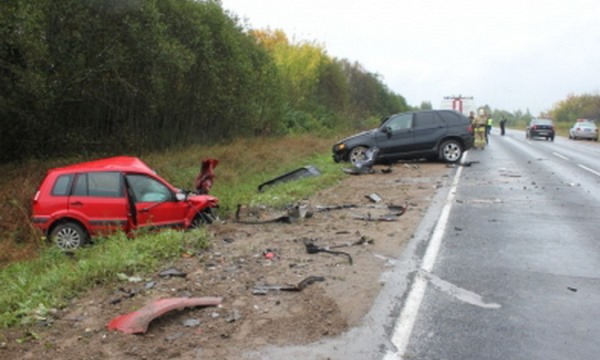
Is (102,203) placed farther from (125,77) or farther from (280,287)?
(125,77)

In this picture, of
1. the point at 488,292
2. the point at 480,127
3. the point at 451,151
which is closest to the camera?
the point at 488,292

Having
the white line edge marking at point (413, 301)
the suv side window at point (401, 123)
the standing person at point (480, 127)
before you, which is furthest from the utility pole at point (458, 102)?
the white line edge marking at point (413, 301)

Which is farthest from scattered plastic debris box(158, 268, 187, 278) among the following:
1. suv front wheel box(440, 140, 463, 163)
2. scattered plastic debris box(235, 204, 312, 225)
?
suv front wheel box(440, 140, 463, 163)

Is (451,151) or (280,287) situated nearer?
(280,287)

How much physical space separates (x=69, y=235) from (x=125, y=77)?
964 centimetres

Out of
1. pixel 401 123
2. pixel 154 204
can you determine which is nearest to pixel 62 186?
pixel 154 204

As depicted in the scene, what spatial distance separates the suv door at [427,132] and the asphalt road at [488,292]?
773 centimetres

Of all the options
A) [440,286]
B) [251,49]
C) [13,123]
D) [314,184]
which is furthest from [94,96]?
[440,286]

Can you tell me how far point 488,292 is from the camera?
205 inches

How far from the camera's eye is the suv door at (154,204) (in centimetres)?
923

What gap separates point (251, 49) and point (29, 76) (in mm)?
17077

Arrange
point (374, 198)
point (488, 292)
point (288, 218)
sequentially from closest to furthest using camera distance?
point (488, 292) < point (288, 218) < point (374, 198)

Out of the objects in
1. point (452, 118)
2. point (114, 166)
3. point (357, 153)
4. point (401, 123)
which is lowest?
point (357, 153)

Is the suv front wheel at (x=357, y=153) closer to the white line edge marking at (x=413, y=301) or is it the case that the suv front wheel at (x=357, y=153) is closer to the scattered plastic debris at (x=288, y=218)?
the scattered plastic debris at (x=288, y=218)
